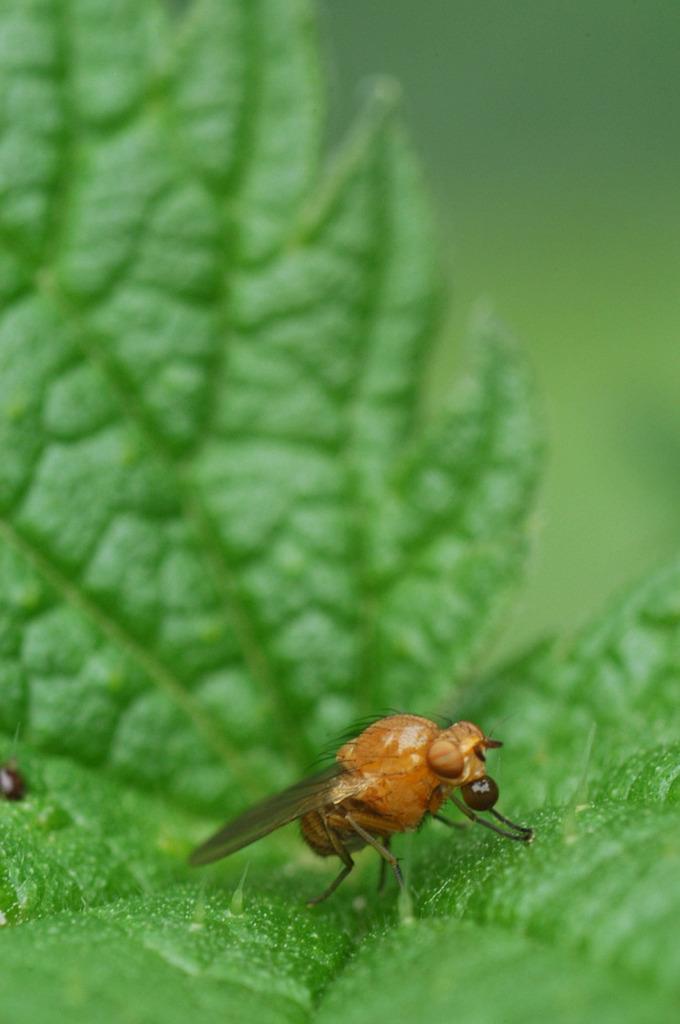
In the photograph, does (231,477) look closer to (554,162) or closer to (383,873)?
(383,873)

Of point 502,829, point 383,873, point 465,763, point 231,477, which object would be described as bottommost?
point 383,873

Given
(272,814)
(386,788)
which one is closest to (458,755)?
(386,788)

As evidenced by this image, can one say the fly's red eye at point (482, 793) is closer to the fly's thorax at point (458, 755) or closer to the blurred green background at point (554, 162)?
the fly's thorax at point (458, 755)

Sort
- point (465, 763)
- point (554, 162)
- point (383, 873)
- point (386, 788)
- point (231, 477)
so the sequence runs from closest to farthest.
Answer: point (465, 763) < point (386, 788) < point (383, 873) < point (231, 477) < point (554, 162)

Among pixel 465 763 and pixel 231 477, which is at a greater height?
pixel 231 477

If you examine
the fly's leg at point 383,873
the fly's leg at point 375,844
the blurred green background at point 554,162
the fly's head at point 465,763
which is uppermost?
the blurred green background at point 554,162

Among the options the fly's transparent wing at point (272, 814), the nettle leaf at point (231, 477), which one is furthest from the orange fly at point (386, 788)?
the nettle leaf at point (231, 477)

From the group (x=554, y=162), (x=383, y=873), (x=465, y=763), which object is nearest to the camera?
(x=465, y=763)

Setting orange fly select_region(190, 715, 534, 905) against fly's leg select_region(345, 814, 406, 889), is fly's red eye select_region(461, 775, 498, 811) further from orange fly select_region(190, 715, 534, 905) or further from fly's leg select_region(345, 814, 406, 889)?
fly's leg select_region(345, 814, 406, 889)
